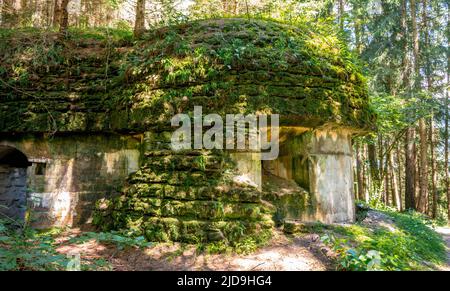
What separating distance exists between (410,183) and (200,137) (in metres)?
11.6

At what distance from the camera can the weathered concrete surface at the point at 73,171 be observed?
6113 millimetres

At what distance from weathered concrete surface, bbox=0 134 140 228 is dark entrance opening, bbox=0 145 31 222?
1.85m

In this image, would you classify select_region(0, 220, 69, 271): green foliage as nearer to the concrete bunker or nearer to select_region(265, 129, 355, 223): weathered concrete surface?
the concrete bunker

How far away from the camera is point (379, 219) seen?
7262 millimetres

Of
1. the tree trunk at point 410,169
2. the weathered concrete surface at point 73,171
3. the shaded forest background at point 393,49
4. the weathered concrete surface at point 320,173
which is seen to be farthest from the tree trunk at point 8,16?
the tree trunk at point 410,169

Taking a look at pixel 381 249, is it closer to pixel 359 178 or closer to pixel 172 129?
pixel 172 129

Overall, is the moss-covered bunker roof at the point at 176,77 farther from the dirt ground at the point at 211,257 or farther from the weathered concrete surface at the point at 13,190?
the weathered concrete surface at the point at 13,190

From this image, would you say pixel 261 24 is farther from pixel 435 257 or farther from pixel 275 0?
pixel 435 257

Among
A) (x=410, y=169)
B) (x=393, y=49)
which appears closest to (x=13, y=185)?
(x=410, y=169)

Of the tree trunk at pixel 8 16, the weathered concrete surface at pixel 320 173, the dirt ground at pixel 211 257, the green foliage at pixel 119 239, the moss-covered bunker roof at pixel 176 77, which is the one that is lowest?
the dirt ground at pixel 211 257

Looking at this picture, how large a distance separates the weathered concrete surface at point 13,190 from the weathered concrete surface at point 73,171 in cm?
206

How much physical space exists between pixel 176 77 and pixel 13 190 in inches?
228

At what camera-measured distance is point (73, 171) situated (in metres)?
6.29
